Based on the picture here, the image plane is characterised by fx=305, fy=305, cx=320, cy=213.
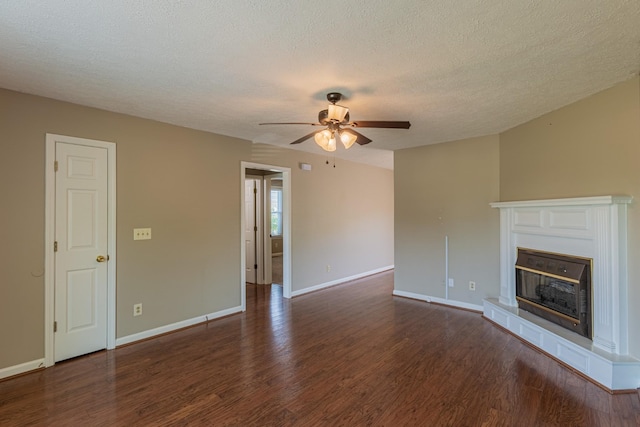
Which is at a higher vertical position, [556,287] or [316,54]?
[316,54]

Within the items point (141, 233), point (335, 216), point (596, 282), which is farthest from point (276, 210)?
point (596, 282)

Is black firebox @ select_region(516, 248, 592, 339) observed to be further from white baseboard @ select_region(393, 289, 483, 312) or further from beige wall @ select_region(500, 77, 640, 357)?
white baseboard @ select_region(393, 289, 483, 312)

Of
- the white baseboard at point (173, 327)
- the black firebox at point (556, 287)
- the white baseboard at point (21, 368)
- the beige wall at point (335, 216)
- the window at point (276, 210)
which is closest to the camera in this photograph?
the white baseboard at point (21, 368)

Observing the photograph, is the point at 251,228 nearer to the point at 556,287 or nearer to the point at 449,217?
the point at 449,217

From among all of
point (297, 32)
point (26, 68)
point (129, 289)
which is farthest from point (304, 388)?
point (26, 68)

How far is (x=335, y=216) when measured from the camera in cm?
572

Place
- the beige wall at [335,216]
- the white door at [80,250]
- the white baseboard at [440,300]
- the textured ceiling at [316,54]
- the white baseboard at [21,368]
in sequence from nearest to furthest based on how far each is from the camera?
the textured ceiling at [316,54] < the white baseboard at [21,368] < the white door at [80,250] < the white baseboard at [440,300] < the beige wall at [335,216]

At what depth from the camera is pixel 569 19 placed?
1.67 m

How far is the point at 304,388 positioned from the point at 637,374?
2.61 metres

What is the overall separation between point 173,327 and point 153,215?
1.35 meters

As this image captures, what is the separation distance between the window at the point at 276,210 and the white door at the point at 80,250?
16.5ft

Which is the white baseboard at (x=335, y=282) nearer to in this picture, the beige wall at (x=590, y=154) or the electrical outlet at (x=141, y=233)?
the electrical outlet at (x=141, y=233)

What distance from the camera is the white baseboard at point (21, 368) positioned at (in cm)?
256

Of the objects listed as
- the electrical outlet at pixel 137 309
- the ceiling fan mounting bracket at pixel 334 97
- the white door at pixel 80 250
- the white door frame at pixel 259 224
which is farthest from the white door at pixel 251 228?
the ceiling fan mounting bracket at pixel 334 97
